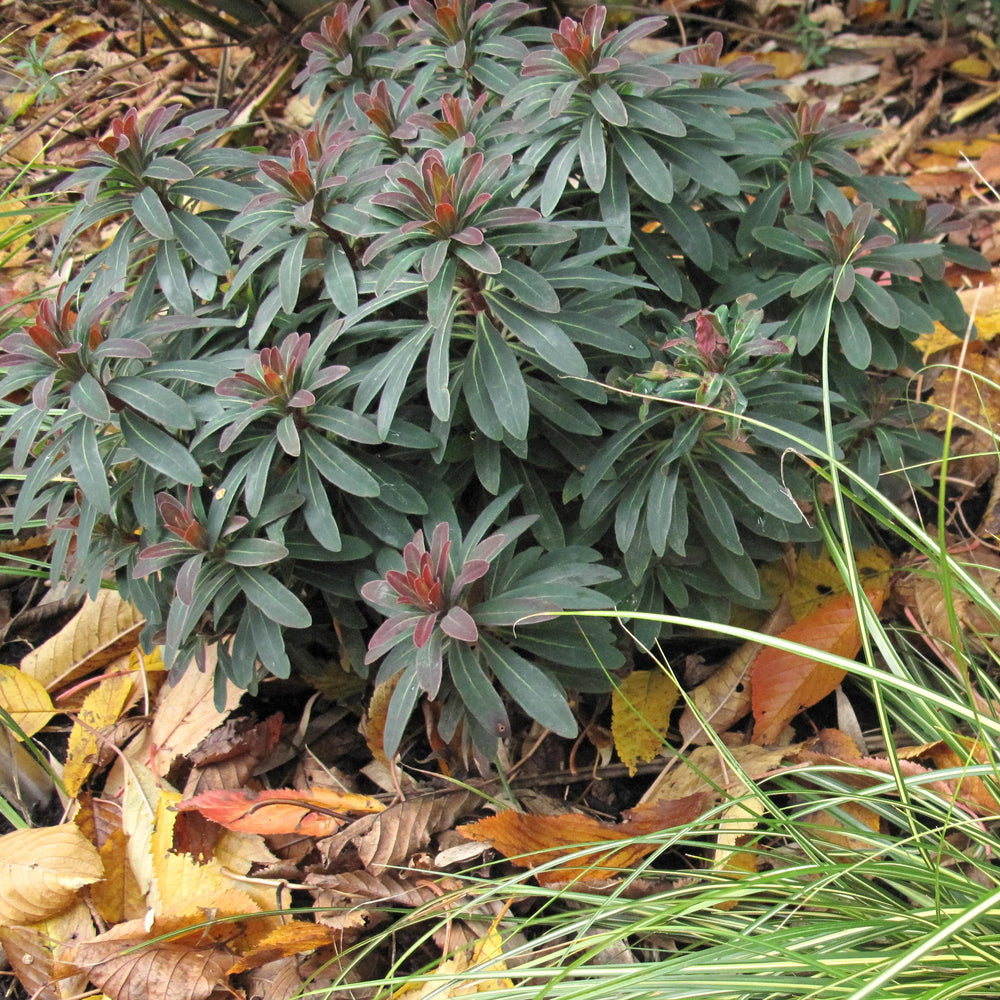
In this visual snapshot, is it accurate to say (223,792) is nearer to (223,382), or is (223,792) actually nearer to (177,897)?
(177,897)

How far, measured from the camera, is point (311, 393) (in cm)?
174

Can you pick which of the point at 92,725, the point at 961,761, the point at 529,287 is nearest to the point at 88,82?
the point at 92,725

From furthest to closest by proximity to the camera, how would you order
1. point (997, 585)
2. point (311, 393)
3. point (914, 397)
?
1. point (914, 397)
2. point (997, 585)
3. point (311, 393)

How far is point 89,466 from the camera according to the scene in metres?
1.74

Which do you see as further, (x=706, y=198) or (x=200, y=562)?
(x=706, y=198)

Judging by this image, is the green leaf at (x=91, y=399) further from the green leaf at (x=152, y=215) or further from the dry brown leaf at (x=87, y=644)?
the dry brown leaf at (x=87, y=644)

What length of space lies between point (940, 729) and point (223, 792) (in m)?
1.43

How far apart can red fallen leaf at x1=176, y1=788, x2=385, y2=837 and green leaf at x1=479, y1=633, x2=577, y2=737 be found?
512mm

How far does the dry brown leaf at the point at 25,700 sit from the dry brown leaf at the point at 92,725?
0.27ft

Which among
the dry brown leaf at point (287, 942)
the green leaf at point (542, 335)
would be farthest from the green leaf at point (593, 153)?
the dry brown leaf at point (287, 942)

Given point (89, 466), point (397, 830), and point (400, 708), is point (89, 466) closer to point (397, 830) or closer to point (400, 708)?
point (400, 708)

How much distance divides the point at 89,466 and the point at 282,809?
0.84 m

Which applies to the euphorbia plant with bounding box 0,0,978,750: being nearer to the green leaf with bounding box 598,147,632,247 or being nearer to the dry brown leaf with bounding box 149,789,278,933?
the green leaf with bounding box 598,147,632,247

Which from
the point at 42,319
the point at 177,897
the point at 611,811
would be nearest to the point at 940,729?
the point at 611,811
